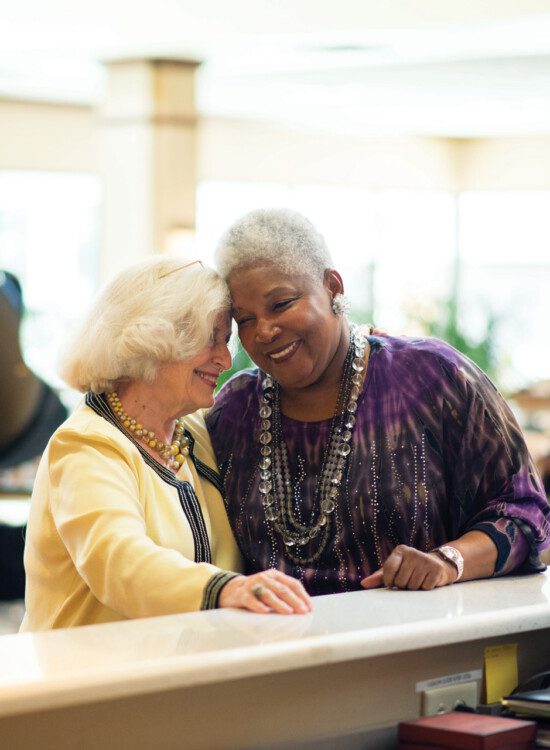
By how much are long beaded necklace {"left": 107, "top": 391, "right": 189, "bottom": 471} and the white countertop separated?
0.57m

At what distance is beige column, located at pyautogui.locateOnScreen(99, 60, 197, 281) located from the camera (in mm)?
9383

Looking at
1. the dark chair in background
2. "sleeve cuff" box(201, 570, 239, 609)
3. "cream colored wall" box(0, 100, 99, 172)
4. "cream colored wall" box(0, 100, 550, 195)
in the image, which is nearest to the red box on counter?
"sleeve cuff" box(201, 570, 239, 609)

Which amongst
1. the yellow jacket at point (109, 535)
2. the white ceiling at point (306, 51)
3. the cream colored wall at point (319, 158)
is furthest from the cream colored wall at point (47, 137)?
the yellow jacket at point (109, 535)

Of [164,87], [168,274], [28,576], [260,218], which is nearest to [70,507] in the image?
[28,576]

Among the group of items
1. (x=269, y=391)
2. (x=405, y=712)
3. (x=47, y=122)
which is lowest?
(x=405, y=712)

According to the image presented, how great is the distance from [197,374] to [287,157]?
11235 millimetres

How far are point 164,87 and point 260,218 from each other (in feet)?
23.3

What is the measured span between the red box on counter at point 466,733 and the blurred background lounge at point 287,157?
11.8 ft

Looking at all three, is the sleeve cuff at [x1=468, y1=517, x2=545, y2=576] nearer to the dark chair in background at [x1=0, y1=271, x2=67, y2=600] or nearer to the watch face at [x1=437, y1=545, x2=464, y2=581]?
the watch face at [x1=437, y1=545, x2=464, y2=581]

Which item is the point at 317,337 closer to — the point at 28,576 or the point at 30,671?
the point at 28,576

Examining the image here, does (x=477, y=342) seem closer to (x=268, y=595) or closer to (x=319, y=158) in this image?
(x=319, y=158)

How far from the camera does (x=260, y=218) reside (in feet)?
8.87

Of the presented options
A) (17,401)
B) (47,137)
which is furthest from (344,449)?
(47,137)

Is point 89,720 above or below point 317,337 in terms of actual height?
below
